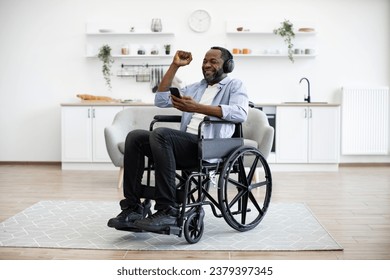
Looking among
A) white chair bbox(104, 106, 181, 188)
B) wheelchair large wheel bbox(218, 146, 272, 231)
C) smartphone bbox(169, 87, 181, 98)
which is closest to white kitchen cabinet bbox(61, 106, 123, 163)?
white chair bbox(104, 106, 181, 188)

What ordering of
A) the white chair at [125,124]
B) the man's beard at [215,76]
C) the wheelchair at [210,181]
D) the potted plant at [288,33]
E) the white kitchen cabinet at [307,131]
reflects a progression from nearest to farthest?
the wheelchair at [210,181]
the man's beard at [215,76]
the white chair at [125,124]
the white kitchen cabinet at [307,131]
the potted plant at [288,33]

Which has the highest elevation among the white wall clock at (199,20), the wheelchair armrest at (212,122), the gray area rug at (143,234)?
the white wall clock at (199,20)

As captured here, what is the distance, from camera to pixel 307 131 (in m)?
6.52

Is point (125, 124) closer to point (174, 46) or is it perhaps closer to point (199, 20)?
point (174, 46)

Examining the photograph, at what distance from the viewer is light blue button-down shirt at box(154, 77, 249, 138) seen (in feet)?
10.8

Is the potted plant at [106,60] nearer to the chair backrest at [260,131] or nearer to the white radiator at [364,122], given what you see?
the chair backrest at [260,131]

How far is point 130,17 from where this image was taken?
22.8 feet

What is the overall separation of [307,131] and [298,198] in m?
1.95

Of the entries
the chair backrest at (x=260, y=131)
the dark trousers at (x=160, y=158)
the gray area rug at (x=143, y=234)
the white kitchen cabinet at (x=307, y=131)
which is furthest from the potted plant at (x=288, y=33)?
the dark trousers at (x=160, y=158)

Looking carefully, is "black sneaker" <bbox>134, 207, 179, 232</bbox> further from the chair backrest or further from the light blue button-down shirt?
the chair backrest

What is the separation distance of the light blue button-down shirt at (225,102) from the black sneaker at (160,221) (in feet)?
1.75

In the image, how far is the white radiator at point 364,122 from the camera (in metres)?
6.88

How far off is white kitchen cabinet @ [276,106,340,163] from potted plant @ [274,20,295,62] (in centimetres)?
76

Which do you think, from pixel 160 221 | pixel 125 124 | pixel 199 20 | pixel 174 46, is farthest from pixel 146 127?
pixel 160 221
